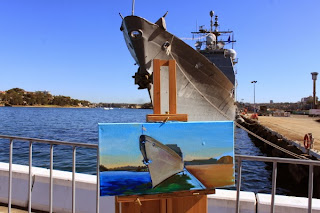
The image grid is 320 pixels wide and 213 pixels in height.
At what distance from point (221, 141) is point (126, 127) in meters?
0.88

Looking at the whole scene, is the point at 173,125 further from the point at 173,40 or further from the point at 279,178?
the point at 279,178

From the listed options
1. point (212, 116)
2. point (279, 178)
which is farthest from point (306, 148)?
point (212, 116)

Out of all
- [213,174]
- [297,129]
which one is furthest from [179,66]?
[297,129]

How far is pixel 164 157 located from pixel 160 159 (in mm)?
41

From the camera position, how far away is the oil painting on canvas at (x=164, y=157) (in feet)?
6.86

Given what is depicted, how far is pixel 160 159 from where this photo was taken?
7.18 feet

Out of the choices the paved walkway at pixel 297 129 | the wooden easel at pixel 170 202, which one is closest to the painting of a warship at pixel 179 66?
the paved walkway at pixel 297 129

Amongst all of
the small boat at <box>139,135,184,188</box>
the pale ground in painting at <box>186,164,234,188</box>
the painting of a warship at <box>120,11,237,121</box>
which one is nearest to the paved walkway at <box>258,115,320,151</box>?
the painting of a warship at <box>120,11,237,121</box>

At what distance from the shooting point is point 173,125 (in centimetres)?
219

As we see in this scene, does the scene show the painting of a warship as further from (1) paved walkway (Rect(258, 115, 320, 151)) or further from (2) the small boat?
(2) the small boat

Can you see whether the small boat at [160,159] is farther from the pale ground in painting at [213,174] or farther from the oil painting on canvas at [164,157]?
the pale ground in painting at [213,174]

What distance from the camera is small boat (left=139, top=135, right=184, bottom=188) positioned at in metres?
2.13

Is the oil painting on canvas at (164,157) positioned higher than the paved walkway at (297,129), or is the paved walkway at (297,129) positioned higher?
the oil painting on canvas at (164,157)

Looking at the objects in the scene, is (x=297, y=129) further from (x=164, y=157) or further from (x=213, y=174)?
(x=164, y=157)
